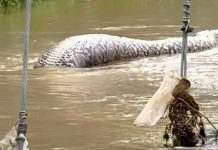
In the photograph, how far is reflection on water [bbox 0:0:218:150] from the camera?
5188 mm

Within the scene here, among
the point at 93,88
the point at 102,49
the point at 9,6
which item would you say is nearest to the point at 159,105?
the point at 93,88

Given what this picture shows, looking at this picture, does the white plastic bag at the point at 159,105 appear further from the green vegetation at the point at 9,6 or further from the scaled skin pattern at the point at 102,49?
the green vegetation at the point at 9,6

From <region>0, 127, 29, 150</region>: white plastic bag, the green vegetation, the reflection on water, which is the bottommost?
the reflection on water

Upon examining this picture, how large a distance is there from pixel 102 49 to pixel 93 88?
8.63 feet

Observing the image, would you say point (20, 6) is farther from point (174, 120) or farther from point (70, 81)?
point (174, 120)

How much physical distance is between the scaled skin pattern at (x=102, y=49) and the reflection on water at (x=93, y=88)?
0.31 meters

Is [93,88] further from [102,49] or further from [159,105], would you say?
[159,105]

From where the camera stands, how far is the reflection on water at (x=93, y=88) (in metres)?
5.19

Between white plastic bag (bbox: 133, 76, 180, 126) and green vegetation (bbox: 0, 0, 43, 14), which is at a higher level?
green vegetation (bbox: 0, 0, 43, 14)

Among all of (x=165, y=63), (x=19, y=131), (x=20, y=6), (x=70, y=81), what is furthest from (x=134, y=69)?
(x=20, y=6)

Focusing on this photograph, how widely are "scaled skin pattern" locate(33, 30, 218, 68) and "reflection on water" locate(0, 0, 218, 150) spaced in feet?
1.02

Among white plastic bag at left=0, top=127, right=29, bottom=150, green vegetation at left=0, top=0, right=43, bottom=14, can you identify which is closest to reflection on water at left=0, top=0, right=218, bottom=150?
white plastic bag at left=0, top=127, right=29, bottom=150

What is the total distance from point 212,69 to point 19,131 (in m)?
5.28

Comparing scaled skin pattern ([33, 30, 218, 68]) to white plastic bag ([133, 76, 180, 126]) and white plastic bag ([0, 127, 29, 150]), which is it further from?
white plastic bag ([0, 127, 29, 150])
